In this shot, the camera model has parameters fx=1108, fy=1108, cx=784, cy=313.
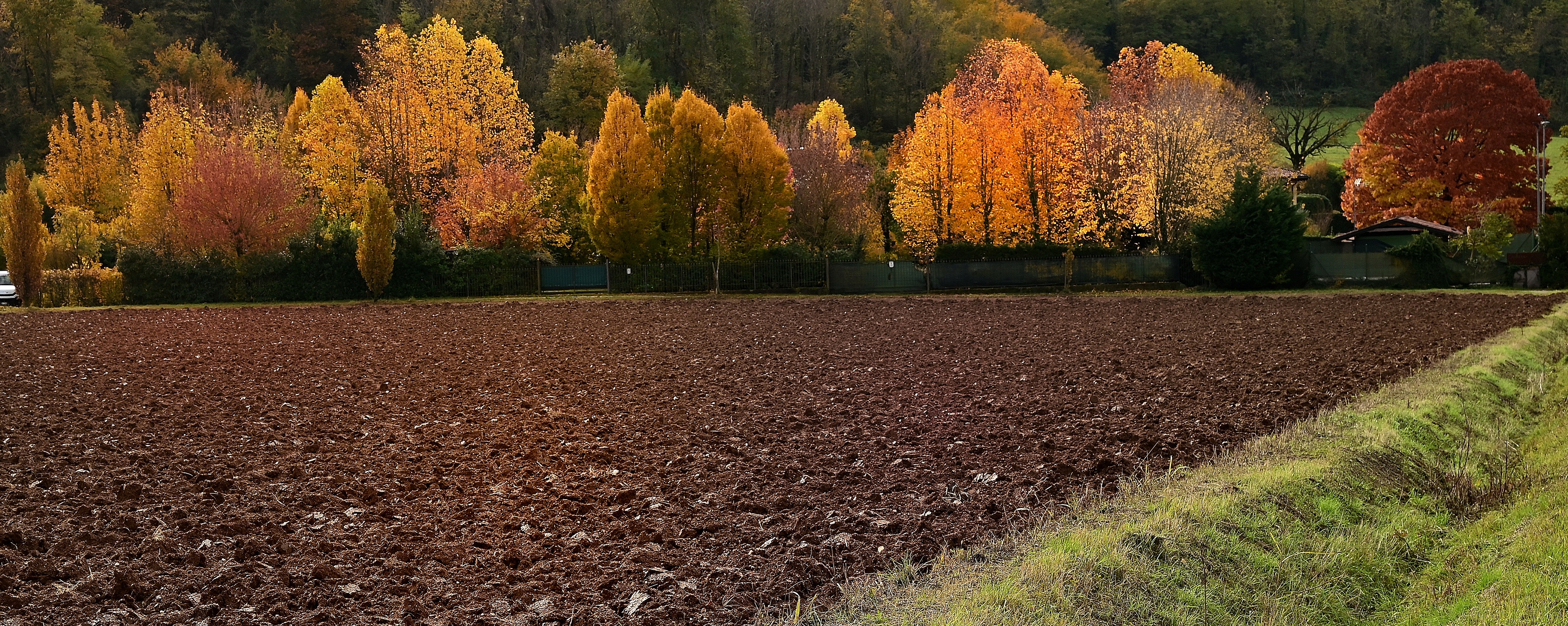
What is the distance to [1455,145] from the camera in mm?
59344

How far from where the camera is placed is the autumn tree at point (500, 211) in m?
51.6

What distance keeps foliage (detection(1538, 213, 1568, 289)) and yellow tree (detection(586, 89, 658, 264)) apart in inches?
1454

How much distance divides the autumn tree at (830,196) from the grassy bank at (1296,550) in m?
43.4

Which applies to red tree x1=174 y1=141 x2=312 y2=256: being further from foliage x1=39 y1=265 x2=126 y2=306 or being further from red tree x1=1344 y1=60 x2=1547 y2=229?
red tree x1=1344 y1=60 x2=1547 y2=229

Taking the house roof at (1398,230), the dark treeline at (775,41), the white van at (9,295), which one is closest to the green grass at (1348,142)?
the dark treeline at (775,41)

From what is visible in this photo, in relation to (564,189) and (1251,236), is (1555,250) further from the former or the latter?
(564,189)

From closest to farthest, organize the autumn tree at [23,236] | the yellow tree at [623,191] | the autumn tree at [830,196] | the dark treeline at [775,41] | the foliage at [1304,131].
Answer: the autumn tree at [23,236], the yellow tree at [623,191], the autumn tree at [830,196], the dark treeline at [775,41], the foliage at [1304,131]

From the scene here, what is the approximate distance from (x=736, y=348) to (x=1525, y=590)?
59.4 ft

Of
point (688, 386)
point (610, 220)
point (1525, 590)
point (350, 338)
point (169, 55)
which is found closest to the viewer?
point (1525, 590)

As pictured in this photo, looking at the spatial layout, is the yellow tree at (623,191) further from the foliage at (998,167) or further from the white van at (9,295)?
the white van at (9,295)

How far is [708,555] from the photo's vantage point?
26.6ft

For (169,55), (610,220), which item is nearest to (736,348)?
(610,220)

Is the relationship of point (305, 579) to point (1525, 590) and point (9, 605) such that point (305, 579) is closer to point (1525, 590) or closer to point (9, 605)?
point (9, 605)

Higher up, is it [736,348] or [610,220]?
[610,220]
